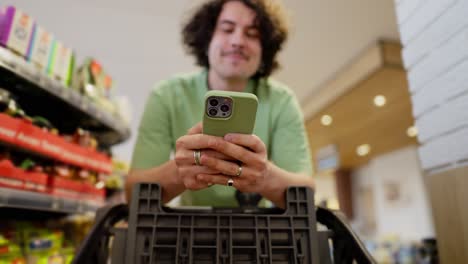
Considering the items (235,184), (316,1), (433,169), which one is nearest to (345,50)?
(316,1)

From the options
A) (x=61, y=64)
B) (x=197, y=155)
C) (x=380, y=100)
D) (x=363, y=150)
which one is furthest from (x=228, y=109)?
(x=363, y=150)

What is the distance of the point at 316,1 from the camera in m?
2.38

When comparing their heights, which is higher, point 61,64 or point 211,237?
point 61,64

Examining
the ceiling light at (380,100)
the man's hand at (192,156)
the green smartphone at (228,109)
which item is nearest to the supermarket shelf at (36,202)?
the man's hand at (192,156)

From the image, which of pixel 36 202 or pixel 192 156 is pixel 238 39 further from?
pixel 36 202

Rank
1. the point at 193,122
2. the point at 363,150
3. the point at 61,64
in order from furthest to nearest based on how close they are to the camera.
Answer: the point at 363,150, the point at 61,64, the point at 193,122

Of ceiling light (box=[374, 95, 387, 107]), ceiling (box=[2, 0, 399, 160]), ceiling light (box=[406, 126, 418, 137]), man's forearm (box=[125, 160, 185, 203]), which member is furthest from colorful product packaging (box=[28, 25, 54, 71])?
ceiling light (box=[406, 126, 418, 137])

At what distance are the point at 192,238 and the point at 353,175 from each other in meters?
7.85

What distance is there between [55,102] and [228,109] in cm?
94

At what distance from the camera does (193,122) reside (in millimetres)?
824

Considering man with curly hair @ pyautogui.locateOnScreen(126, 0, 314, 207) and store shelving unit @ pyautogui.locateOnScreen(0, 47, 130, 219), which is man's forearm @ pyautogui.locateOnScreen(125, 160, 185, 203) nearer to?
man with curly hair @ pyautogui.locateOnScreen(126, 0, 314, 207)

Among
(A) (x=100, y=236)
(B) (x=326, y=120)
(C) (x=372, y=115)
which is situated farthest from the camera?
(B) (x=326, y=120)

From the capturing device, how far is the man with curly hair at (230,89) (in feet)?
2.35

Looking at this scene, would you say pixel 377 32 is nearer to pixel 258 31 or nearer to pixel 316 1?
pixel 316 1
